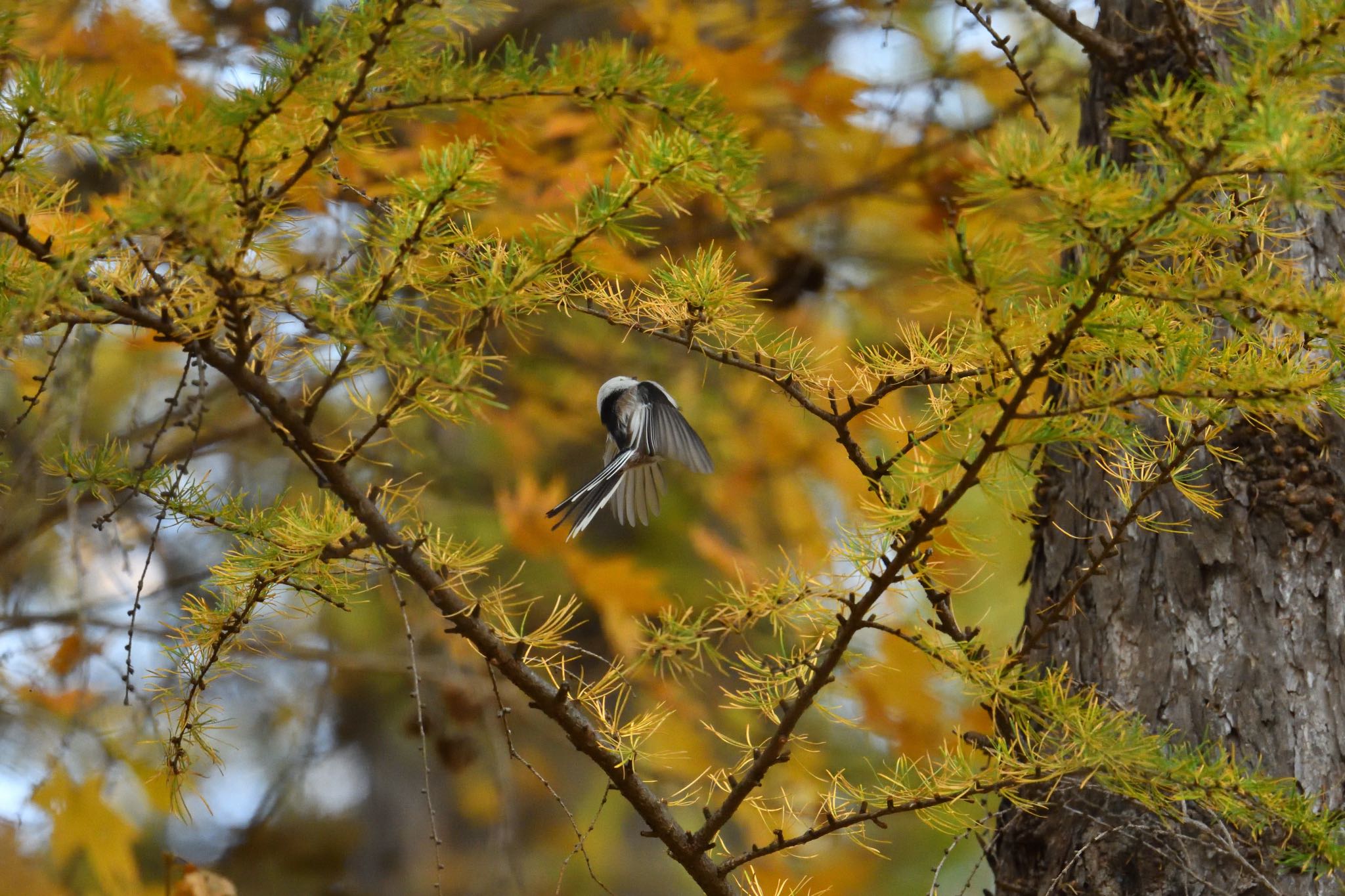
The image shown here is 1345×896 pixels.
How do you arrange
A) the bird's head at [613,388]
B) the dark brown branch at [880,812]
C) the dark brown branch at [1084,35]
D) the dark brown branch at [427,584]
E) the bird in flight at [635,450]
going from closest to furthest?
the dark brown branch at [427,584] < the dark brown branch at [880,812] < the bird in flight at [635,450] < the dark brown branch at [1084,35] < the bird's head at [613,388]

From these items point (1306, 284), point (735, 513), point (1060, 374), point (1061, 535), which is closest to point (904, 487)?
point (1060, 374)

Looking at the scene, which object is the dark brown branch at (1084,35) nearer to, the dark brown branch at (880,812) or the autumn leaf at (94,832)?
the dark brown branch at (880,812)

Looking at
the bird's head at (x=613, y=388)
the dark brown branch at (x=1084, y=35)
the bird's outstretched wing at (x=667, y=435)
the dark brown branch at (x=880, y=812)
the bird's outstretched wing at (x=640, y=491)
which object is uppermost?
the dark brown branch at (x=1084, y=35)

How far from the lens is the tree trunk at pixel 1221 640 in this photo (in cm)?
122

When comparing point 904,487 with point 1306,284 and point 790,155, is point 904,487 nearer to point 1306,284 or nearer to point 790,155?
point 1306,284

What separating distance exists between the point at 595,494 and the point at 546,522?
111 cm

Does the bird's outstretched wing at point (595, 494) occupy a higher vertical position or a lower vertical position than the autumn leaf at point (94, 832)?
higher

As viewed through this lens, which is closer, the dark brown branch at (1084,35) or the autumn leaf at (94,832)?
the dark brown branch at (1084,35)

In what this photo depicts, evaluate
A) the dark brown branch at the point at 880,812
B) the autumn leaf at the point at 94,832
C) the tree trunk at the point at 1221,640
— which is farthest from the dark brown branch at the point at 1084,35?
the autumn leaf at the point at 94,832

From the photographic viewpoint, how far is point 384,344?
26.6 inches

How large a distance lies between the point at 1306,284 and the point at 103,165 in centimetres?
140

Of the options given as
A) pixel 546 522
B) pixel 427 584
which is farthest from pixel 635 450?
pixel 546 522

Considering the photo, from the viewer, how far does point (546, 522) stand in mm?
2402

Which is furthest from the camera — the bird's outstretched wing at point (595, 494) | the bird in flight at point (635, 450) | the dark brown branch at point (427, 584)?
the bird in flight at point (635, 450)
